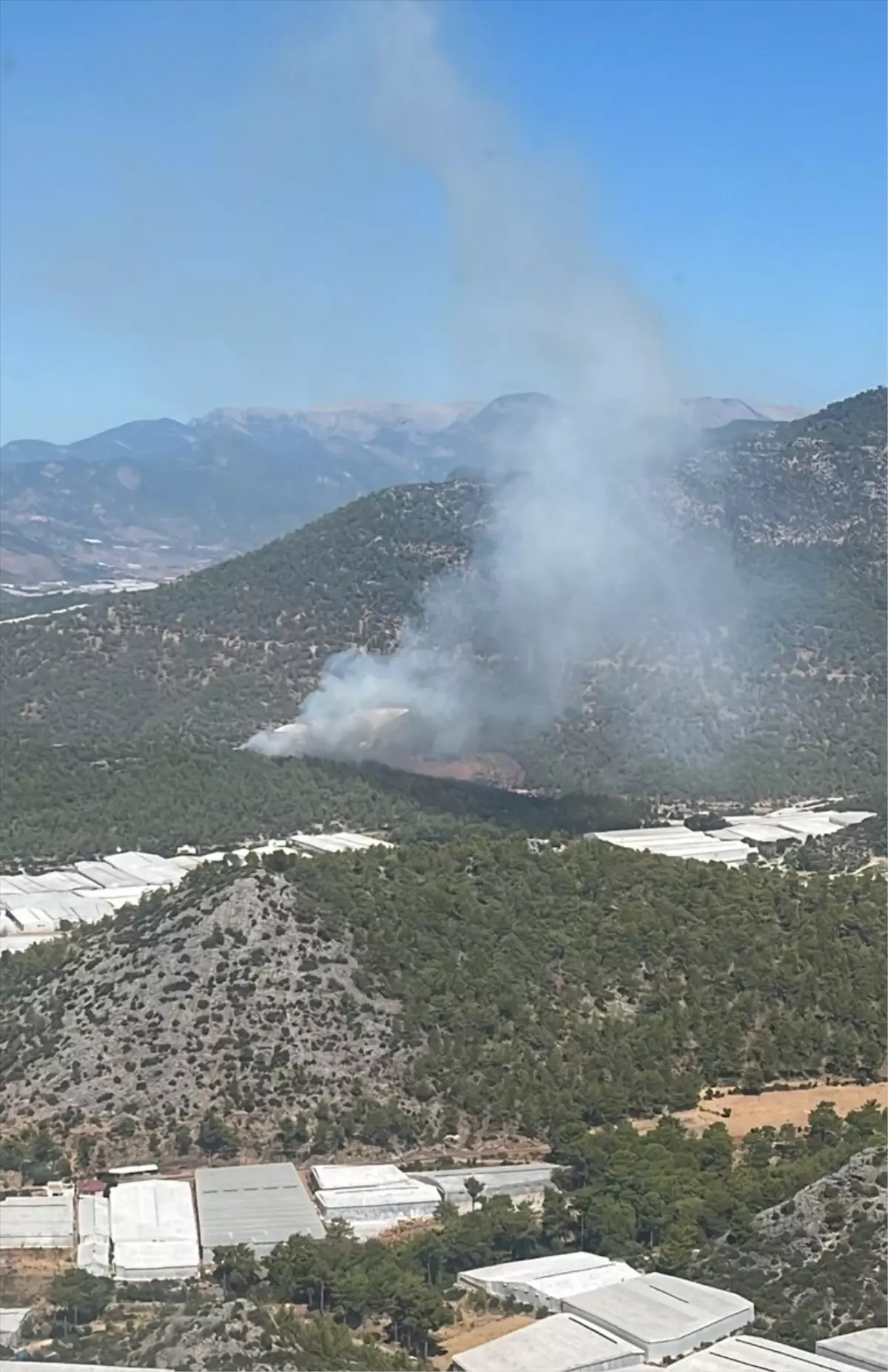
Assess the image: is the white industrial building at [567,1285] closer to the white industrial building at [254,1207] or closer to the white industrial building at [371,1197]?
the white industrial building at [371,1197]

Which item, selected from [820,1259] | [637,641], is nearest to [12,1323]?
[820,1259]

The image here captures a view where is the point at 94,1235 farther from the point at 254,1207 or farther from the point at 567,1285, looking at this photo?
the point at 567,1285

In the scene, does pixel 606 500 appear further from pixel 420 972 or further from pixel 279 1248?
pixel 279 1248

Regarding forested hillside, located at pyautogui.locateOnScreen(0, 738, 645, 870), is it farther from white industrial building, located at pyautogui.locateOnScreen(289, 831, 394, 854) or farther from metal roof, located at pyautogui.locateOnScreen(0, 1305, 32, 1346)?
metal roof, located at pyautogui.locateOnScreen(0, 1305, 32, 1346)

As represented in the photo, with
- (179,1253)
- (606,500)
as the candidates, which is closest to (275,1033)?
(179,1253)

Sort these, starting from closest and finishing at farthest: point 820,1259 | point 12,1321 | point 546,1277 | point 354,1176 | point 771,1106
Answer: point 12,1321 → point 820,1259 → point 546,1277 → point 354,1176 → point 771,1106

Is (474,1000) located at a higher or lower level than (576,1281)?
higher
